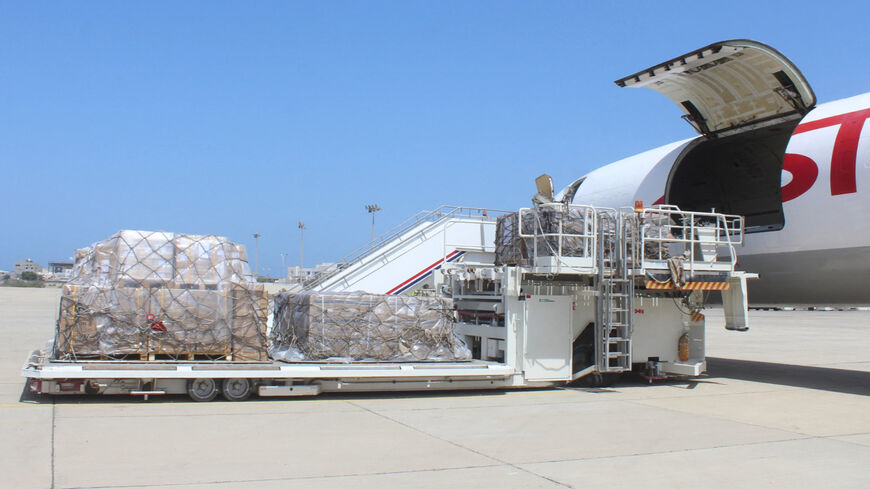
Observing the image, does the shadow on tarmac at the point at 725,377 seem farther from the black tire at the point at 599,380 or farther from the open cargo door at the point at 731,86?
the open cargo door at the point at 731,86

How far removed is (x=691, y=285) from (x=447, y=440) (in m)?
6.95

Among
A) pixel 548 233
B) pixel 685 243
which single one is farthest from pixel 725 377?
pixel 548 233

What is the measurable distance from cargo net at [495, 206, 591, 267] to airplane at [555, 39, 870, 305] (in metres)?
4.11

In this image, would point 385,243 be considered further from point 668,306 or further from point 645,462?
point 645,462

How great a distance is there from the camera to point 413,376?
11.9 m

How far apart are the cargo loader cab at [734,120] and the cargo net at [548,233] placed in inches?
161

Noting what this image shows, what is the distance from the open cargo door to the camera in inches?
542

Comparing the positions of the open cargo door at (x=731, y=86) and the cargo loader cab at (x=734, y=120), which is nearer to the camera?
the open cargo door at (x=731, y=86)

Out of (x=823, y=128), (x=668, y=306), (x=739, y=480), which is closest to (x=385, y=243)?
(x=668, y=306)

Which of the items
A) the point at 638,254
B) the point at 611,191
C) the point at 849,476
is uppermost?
the point at 611,191

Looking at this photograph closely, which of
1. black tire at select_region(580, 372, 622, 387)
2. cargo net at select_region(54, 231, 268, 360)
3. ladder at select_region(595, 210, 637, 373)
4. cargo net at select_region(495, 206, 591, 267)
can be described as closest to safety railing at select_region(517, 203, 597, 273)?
cargo net at select_region(495, 206, 591, 267)

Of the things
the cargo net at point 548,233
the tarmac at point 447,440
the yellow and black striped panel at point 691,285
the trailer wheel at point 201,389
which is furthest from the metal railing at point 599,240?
the trailer wheel at point 201,389

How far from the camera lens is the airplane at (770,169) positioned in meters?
13.0

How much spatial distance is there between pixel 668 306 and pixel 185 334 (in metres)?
9.63
